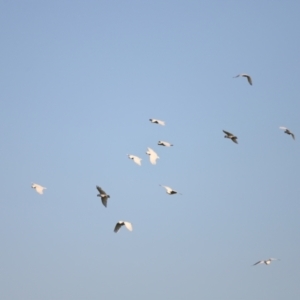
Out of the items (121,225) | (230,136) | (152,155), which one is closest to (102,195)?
(121,225)

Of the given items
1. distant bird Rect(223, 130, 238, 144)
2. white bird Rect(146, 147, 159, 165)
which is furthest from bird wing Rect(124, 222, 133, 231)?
Answer: distant bird Rect(223, 130, 238, 144)

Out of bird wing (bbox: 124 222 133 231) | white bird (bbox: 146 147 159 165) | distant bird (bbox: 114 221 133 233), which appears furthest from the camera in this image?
white bird (bbox: 146 147 159 165)

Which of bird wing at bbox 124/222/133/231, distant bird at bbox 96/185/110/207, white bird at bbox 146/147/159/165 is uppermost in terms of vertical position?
white bird at bbox 146/147/159/165

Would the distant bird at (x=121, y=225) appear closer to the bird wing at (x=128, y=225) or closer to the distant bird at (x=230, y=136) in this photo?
the bird wing at (x=128, y=225)

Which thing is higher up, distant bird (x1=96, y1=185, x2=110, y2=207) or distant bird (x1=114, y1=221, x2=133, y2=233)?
distant bird (x1=96, y1=185, x2=110, y2=207)

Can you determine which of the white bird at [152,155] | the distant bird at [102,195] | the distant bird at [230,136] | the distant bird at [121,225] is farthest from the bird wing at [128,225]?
the distant bird at [230,136]

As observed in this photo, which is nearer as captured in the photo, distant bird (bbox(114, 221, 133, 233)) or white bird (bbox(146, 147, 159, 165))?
distant bird (bbox(114, 221, 133, 233))

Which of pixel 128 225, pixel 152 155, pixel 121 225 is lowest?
pixel 128 225

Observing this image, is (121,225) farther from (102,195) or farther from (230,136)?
(230,136)

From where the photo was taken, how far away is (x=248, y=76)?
90750mm

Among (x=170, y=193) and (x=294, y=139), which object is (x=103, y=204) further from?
(x=294, y=139)

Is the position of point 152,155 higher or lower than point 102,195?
higher

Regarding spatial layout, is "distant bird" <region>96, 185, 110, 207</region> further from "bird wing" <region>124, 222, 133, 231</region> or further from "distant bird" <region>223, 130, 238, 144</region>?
"distant bird" <region>223, 130, 238, 144</region>

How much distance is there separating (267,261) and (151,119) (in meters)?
20.0
